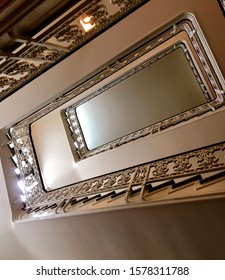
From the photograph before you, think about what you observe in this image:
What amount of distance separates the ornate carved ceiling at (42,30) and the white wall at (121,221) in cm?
21

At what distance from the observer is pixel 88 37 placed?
9.99 ft

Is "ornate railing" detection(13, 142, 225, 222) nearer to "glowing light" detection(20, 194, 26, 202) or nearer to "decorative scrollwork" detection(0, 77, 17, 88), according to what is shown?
"glowing light" detection(20, 194, 26, 202)

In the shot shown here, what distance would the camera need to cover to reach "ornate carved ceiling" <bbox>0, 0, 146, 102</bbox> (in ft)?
5.91

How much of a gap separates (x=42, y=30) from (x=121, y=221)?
204 centimetres

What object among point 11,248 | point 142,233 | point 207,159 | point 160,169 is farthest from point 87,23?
point 11,248

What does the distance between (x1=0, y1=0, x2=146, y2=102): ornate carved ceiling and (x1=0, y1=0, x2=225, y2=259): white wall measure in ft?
0.67

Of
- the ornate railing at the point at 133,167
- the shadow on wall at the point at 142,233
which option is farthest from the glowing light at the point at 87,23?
the shadow on wall at the point at 142,233

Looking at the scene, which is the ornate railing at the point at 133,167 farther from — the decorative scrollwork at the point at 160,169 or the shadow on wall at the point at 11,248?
the shadow on wall at the point at 11,248

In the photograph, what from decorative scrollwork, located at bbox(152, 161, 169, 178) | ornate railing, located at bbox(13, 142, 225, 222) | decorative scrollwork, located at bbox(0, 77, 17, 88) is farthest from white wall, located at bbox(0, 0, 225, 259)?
decorative scrollwork, located at bbox(152, 161, 169, 178)

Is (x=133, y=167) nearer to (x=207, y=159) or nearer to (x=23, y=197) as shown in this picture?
(x=207, y=159)

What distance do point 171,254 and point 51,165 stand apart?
15.3 ft

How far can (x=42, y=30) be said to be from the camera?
2.36 m

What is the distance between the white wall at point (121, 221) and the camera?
2.19 metres

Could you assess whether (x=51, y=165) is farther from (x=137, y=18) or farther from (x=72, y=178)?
(x=137, y=18)
